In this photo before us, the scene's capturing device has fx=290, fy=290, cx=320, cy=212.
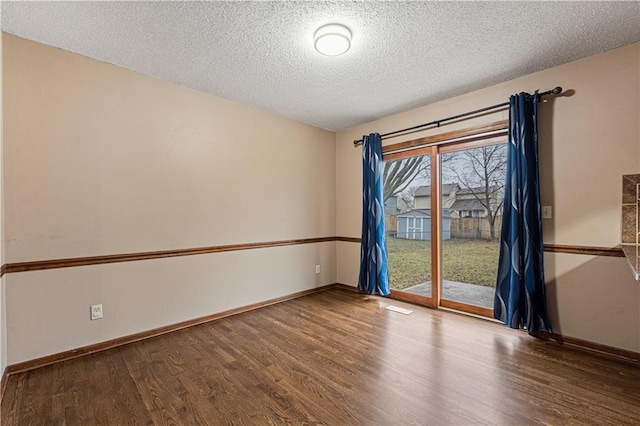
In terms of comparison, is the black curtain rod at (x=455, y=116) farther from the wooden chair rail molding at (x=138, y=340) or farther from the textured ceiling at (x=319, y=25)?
the wooden chair rail molding at (x=138, y=340)

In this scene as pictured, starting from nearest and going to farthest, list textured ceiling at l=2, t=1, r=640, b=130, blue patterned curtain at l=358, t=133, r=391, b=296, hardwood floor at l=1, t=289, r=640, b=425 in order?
1. hardwood floor at l=1, t=289, r=640, b=425
2. textured ceiling at l=2, t=1, r=640, b=130
3. blue patterned curtain at l=358, t=133, r=391, b=296

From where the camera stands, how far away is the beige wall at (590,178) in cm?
228

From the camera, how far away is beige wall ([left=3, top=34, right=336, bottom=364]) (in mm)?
2150

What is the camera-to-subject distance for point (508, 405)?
173 cm

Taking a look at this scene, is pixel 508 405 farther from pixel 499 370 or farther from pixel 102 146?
pixel 102 146

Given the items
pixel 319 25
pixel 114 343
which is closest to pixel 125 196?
pixel 114 343

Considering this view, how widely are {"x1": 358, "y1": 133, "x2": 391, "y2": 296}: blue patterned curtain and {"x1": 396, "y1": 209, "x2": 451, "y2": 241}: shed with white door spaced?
269 mm

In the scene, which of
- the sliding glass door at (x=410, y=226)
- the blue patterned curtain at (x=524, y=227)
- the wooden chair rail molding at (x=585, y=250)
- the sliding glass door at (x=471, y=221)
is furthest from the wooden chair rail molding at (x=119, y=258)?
the wooden chair rail molding at (x=585, y=250)

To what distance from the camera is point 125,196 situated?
260 cm

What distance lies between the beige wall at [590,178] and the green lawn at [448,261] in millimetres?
563

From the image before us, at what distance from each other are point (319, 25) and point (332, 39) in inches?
4.9

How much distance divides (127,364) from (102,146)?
1792mm

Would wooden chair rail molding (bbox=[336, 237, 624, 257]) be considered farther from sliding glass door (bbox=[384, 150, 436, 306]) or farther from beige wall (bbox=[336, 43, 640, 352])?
sliding glass door (bbox=[384, 150, 436, 306])

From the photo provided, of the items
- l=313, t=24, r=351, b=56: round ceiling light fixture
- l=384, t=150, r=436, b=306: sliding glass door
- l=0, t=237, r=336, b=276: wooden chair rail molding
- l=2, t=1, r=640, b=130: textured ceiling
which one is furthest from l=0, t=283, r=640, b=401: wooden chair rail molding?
l=313, t=24, r=351, b=56: round ceiling light fixture
